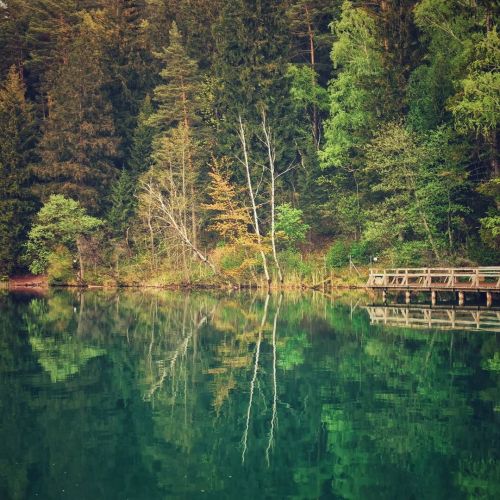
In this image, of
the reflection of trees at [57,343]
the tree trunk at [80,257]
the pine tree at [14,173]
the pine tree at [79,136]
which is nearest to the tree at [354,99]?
the tree trunk at [80,257]

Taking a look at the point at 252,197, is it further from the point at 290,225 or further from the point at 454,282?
the point at 454,282

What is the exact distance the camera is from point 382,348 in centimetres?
2670

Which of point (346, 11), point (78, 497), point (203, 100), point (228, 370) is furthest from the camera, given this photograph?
point (203, 100)

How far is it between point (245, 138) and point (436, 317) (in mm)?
29816

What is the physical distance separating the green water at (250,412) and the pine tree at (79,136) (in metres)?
37.2

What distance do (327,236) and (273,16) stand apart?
17770 mm

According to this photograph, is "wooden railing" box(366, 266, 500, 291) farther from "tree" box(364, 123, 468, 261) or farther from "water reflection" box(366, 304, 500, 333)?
"tree" box(364, 123, 468, 261)

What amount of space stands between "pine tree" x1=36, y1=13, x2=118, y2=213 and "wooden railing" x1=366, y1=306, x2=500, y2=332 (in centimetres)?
3703

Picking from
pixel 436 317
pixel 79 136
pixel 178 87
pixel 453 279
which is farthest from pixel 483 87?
pixel 79 136

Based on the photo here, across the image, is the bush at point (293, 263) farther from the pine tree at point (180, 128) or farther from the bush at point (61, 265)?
the bush at point (61, 265)

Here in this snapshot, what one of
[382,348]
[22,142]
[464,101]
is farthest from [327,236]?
[382,348]

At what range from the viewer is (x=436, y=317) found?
34.3 m

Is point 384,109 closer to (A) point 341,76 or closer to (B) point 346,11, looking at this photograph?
(A) point 341,76

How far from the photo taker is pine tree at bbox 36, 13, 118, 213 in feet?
224
